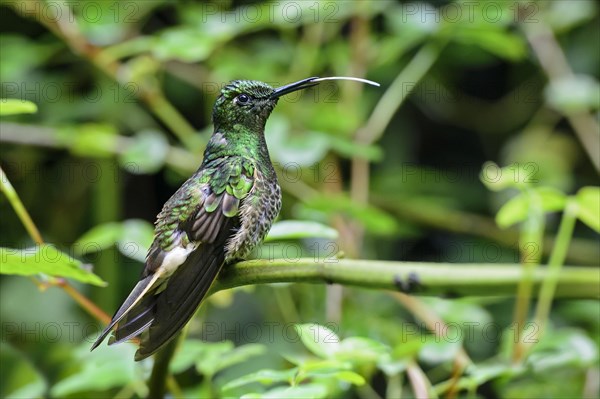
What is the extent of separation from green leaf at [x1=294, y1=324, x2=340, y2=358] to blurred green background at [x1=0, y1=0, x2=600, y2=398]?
0.17 meters

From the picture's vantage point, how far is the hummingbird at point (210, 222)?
974 millimetres

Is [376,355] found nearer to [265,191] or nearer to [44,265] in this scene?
[265,191]

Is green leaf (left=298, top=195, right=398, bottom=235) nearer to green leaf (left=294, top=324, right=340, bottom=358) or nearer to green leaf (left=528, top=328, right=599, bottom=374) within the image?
green leaf (left=528, top=328, right=599, bottom=374)

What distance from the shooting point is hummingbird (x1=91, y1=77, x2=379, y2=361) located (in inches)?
38.3

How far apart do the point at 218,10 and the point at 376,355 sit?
206cm

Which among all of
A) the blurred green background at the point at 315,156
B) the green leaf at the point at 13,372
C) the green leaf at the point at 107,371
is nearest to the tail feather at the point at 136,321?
the blurred green background at the point at 315,156

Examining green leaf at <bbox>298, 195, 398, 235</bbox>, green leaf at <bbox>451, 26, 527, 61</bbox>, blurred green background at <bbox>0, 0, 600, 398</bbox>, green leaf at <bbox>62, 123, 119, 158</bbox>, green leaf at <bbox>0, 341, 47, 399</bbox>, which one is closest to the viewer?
green leaf at <bbox>0, 341, 47, 399</bbox>

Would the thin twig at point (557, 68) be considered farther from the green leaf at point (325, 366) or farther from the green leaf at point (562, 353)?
the green leaf at point (325, 366)

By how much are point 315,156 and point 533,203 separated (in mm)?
863

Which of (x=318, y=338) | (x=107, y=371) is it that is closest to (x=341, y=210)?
(x=107, y=371)

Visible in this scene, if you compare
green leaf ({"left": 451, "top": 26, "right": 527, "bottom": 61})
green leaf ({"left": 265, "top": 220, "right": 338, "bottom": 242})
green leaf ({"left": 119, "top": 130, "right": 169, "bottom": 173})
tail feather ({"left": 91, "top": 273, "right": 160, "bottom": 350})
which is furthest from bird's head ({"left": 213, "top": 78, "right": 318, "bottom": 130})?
green leaf ({"left": 451, "top": 26, "right": 527, "bottom": 61})

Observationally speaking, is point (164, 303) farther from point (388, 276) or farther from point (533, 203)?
point (533, 203)

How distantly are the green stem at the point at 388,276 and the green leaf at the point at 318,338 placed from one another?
0.60 feet

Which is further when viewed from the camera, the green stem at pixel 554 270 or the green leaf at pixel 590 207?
the green leaf at pixel 590 207
